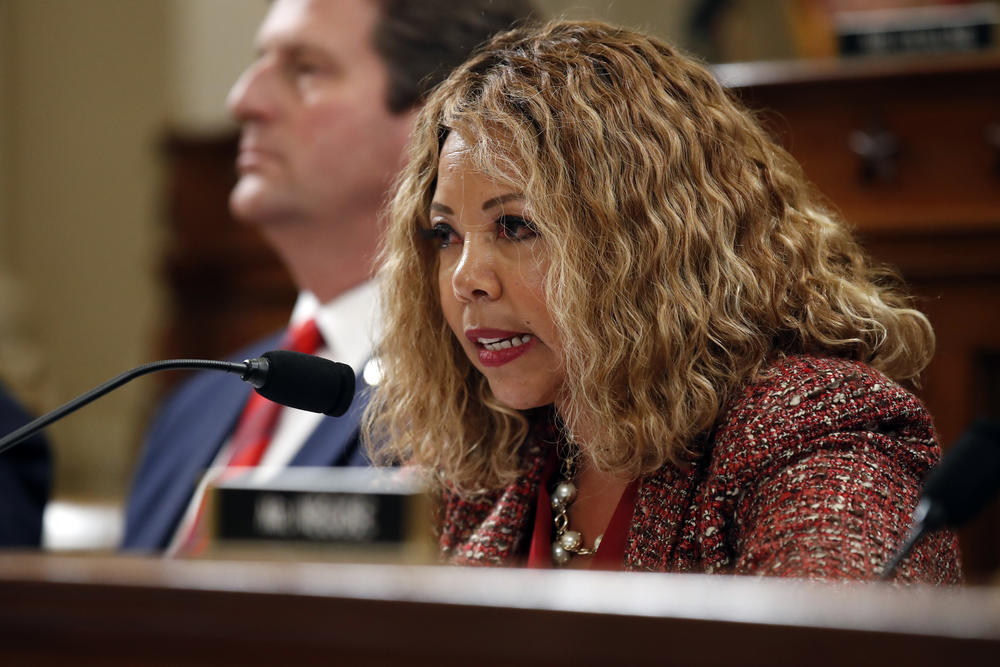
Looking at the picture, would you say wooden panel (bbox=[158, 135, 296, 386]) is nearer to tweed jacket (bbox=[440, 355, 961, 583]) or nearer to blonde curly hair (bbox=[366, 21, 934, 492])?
blonde curly hair (bbox=[366, 21, 934, 492])

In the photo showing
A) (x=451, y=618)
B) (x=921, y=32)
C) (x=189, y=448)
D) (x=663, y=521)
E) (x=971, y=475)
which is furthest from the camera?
(x=921, y=32)

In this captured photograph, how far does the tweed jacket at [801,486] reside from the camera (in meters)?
1.02

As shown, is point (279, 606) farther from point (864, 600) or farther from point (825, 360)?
point (825, 360)

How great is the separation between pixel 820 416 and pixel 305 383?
47 centimetres

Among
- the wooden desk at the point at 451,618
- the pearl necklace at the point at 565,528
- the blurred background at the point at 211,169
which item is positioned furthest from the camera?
the blurred background at the point at 211,169

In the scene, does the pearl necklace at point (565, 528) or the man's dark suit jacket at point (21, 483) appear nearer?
the pearl necklace at point (565, 528)

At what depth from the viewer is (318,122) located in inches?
74.2

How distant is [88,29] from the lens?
366 cm

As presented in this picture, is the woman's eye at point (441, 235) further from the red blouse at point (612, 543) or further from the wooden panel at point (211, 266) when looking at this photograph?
the wooden panel at point (211, 266)

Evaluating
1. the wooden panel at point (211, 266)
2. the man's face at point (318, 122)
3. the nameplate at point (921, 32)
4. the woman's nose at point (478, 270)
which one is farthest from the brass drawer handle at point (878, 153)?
the wooden panel at point (211, 266)

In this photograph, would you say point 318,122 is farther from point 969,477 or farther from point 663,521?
point 969,477

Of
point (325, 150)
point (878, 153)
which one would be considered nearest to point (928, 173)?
point (878, 153)

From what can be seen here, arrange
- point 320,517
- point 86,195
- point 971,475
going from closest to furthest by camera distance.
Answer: point 971,475, point 320,517, point 86,195

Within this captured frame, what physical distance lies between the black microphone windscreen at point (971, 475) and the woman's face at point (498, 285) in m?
0.48
